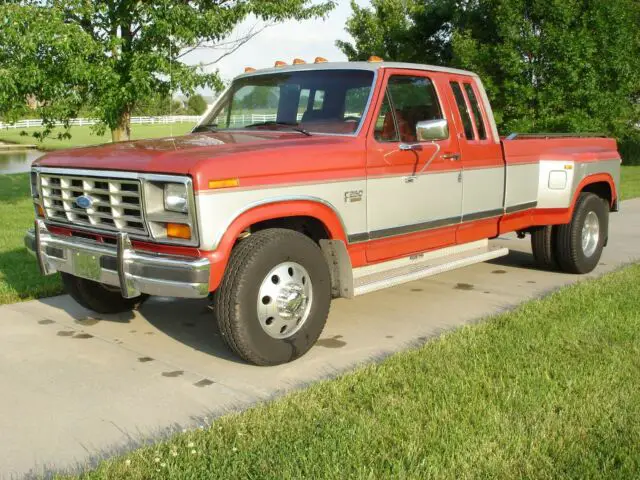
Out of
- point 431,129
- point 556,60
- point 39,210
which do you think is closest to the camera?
point 431,129

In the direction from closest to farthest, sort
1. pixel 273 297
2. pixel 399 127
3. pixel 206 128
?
pixel 273 297 → pixel 399 127 → pixel 206 128

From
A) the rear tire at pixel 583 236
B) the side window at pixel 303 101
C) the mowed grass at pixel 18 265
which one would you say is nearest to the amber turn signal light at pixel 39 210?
the mowed grass at pixel 18 265

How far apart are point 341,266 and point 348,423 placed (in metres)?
1.57

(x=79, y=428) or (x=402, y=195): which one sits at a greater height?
(x=402, y=195)

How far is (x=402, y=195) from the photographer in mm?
5555

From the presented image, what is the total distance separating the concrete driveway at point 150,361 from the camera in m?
3.81

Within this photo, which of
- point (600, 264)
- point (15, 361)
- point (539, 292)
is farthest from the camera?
point (600, 264)

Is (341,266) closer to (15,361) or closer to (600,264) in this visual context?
(15,361)

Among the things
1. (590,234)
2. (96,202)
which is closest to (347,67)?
(96,202)

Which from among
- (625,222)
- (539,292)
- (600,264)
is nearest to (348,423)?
(539,292)

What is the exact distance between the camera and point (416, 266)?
586 centimetres

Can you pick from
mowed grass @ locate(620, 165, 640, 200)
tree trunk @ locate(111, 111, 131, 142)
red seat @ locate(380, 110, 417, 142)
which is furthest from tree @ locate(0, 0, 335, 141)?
mowed grass @ locate(620, 165, 640, 200)

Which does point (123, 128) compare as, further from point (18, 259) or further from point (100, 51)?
point (18, 259)

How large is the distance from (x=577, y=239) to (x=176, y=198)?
469 cm
